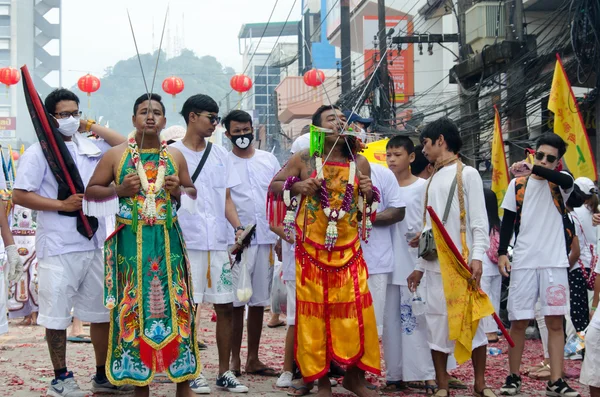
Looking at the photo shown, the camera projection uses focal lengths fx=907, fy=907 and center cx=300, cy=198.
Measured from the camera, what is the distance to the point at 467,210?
6766 mm

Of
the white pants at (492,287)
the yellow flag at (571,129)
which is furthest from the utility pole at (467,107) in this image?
the white pants at (492,287)

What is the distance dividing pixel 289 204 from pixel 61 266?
174 cm

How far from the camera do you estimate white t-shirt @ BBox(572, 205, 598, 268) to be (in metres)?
9.09

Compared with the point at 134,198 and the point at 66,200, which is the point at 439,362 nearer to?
the point at 134,198

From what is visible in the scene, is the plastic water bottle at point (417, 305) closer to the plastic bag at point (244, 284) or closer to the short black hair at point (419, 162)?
the plastic bag at point (244, 284)

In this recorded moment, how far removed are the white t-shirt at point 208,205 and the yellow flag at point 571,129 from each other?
4.73 metres

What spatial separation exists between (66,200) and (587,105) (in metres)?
10.8

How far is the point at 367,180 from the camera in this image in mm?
6613

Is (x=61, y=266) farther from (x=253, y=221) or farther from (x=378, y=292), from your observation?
(x=378, y=292)

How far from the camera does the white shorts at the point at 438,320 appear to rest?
6.61m

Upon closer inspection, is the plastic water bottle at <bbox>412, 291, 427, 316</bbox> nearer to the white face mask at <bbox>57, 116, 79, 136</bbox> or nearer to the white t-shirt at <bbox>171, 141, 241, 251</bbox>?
the white t-shirt at <bbox>171, 141, 241, 251</bbox>

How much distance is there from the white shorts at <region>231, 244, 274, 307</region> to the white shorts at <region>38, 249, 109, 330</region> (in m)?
1.42

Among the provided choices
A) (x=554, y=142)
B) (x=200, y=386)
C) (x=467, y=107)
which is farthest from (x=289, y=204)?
(x=467, y=107)

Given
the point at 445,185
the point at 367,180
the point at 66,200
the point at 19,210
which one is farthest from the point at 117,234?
the point at 19,210
